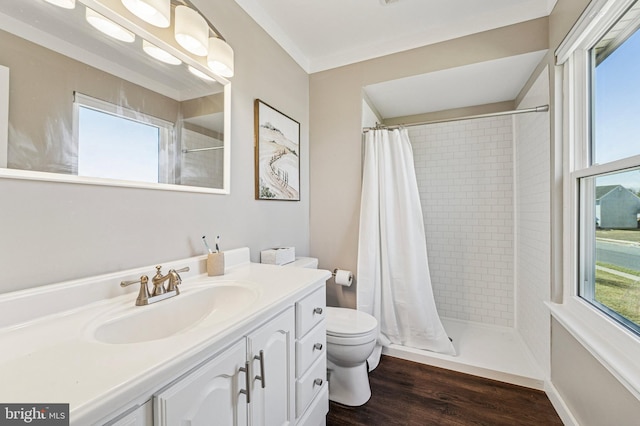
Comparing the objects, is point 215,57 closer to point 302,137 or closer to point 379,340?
point 302,137

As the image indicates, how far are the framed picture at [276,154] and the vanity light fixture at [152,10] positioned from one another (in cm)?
64

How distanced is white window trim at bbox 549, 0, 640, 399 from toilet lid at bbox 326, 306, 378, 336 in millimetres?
982

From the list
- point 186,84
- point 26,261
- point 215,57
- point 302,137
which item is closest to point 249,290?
point 26,261

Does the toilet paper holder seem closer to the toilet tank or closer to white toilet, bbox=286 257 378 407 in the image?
the toilet tank

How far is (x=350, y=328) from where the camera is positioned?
5.04 feet

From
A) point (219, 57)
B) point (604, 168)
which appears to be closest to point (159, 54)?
point (219, 57)

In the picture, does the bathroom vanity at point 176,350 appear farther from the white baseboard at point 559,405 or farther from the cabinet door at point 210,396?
the white baseboard at point 559,405

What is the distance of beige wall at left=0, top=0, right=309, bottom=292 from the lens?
0.76 metres

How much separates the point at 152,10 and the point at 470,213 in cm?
274

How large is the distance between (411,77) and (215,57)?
143cm

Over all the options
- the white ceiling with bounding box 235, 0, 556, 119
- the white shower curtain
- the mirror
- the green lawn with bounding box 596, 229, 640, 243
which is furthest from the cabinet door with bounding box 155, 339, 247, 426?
the white ceiling with bounding box 235, 0, 556, 119

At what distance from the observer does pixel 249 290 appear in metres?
1.05

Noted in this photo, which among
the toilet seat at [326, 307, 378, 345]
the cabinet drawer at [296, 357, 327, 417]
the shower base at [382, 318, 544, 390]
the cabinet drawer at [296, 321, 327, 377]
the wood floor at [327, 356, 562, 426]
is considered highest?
the cabinet drawer at [296, 321, 327, 377]

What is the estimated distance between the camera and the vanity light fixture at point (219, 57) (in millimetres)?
1273
